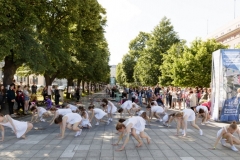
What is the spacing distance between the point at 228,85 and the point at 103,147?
10334 millimetres

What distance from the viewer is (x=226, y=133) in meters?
9.30

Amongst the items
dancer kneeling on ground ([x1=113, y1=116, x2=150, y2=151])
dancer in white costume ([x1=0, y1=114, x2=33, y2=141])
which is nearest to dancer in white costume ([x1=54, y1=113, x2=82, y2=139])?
dancer in white costume ([x1=0, y1=114, x2=33, y2=141])

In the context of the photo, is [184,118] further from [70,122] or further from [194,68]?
[194,68]

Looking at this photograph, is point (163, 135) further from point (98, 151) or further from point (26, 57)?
point (26, 57)

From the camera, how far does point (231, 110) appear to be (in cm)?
1655

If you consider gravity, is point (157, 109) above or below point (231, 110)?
above

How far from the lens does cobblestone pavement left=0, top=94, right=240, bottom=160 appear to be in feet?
27.3

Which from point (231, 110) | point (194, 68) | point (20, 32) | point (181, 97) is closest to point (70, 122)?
point (20, 32)

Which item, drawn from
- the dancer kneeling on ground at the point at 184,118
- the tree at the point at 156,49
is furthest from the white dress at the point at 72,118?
the tree at the point at 156,49

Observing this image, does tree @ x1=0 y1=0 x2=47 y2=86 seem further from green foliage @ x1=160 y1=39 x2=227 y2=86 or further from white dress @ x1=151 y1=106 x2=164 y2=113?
green foliage @ x1=160 y1=39 x2=227 y2=86

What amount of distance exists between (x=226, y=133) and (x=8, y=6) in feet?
41.3

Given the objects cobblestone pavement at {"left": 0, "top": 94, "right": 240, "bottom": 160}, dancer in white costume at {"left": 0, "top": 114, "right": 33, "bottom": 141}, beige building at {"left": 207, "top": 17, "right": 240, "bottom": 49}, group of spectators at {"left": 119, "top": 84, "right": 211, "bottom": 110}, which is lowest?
cobblestone pavement at {"left": 0, "top": 94, "right": 240, "bottom": 160}

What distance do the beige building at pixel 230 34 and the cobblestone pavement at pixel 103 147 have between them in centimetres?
5375

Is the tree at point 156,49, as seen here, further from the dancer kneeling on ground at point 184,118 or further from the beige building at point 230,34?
the dancer kneeling on ground at point 184,118
